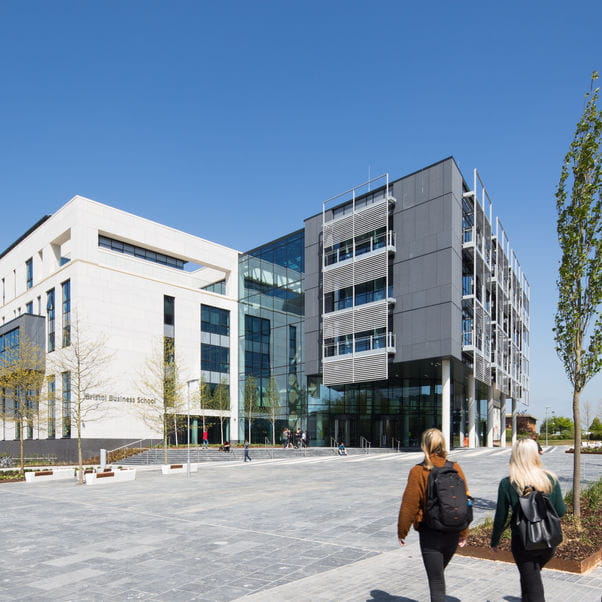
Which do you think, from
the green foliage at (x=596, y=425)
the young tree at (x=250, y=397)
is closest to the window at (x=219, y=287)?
the young tree at (x=250, y=397)

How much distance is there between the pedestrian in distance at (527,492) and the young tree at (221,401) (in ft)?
148

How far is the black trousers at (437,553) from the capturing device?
505 cm

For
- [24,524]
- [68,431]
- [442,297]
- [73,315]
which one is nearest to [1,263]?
[73,315]

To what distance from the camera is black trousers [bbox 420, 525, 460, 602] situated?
16.6ft

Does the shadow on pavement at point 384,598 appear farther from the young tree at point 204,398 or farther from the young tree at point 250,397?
the young tree at point 250,397

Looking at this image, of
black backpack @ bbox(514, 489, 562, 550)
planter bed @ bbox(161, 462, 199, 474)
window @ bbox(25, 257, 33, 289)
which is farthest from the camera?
window @ bbox(25, 257, 33, 289)

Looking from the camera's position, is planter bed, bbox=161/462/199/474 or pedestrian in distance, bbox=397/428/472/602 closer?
pedestrian in distance, bbox=397/428/472/602

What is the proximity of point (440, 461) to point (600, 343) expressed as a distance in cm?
665

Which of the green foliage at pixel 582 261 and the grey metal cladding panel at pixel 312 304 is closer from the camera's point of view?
the green foliage at pixel 582 261

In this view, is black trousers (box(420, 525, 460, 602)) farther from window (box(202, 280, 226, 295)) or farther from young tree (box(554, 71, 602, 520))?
window (box(202, 280, 226, 295))

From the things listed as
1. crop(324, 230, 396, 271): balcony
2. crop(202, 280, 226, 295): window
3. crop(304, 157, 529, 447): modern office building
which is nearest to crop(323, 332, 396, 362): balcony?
crop(304, 157, 529, 447): modern office building

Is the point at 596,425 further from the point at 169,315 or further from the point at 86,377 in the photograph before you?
the point at 86,377

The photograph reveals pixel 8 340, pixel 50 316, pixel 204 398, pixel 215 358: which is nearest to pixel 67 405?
pixel 50 316

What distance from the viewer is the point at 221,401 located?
1941 inches
